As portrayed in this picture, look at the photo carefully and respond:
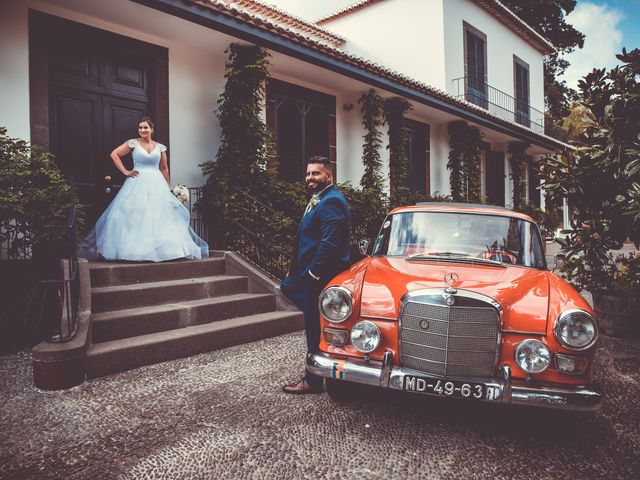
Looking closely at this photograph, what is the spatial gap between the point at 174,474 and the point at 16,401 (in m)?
1.79

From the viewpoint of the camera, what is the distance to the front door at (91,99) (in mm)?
6133

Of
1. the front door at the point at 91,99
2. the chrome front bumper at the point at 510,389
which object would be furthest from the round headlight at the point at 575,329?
the front door at the point at 91,99

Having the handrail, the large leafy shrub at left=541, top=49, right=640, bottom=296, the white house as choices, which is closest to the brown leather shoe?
the handrail

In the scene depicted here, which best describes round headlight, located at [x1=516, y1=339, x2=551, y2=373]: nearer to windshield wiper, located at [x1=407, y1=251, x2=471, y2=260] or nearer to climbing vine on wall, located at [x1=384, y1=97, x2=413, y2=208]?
windshield wiper, located at [x1=407, y1=251, x2=471, y2=260]

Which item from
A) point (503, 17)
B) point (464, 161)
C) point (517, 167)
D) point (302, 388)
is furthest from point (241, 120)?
point (503, 17)

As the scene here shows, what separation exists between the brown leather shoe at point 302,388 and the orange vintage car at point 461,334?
0.95 ft

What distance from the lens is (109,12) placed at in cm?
629

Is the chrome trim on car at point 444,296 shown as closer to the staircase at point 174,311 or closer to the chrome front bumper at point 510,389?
the chrome front bumper at point 510,389

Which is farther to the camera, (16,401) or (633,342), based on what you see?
(633,342)

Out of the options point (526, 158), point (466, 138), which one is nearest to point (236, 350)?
point (466, 138)

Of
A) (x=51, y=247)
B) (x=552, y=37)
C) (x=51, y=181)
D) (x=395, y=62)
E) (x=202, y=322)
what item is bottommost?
(x=202, y=322)

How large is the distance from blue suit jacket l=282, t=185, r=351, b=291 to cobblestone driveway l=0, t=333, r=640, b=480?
3.25 ft

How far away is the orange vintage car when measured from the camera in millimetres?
2625

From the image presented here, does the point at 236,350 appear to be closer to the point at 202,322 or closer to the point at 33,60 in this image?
the point at 202,322
